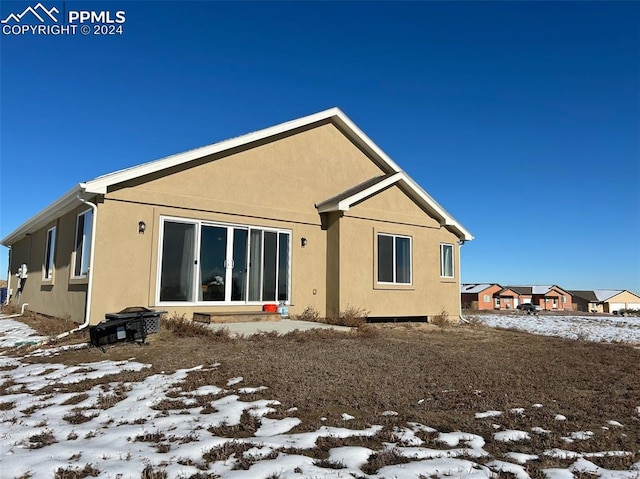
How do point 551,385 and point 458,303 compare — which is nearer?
point 551,385

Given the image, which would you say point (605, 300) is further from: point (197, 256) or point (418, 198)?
point (197, 256)

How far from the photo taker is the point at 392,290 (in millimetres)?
12664

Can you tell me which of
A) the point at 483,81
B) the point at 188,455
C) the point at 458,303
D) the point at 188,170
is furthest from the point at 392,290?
the point at 188,455

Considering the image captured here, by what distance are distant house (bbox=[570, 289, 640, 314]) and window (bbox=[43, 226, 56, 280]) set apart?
80.6m

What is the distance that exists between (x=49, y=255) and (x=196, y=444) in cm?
1178

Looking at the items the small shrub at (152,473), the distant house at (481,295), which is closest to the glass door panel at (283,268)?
the small shrub at (152,473)

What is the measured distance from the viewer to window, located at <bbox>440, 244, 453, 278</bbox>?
14.6 metres

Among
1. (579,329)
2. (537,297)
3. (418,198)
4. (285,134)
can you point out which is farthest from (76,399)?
(537,297)

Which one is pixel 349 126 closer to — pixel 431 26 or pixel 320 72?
pixel 320 72

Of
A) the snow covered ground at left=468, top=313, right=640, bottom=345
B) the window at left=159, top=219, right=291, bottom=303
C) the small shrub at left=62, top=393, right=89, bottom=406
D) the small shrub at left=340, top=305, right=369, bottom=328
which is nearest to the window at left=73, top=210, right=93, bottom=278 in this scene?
the window at left=159, top=219, right=291, bottom=303

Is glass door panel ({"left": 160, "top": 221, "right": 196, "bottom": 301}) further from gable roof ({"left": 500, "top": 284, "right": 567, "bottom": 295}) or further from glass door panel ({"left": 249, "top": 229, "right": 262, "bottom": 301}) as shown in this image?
gable roof ({"left": 500, "top": 284, "right": 567, "bottom": 295})

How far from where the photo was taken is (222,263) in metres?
10.5

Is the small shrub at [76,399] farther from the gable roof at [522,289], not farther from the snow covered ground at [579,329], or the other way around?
the gable roof at [522,289]

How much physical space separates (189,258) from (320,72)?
8026 mm
